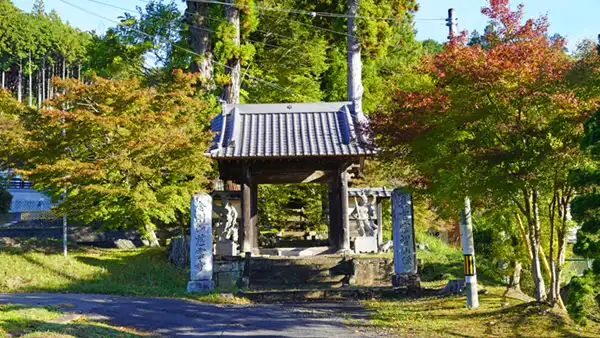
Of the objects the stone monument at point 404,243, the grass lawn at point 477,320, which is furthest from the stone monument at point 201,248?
the stone monument at point 404,243

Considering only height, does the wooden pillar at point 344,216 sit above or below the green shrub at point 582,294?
above

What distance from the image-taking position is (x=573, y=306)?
714 cm

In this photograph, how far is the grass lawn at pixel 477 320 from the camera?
8664 mm

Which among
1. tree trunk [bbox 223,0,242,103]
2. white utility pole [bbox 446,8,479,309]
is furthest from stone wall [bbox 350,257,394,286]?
tree trunk [bbox 223,0,242,103]

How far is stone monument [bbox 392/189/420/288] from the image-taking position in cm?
1398

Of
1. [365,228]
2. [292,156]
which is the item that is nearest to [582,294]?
[292,156]

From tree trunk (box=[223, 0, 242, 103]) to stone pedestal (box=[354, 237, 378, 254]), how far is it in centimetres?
753

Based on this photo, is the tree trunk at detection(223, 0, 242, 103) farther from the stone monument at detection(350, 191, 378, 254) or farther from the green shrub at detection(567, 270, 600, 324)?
the green shrub at detection(567, 270, 600, 324)

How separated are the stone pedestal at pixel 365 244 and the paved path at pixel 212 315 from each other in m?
6.97

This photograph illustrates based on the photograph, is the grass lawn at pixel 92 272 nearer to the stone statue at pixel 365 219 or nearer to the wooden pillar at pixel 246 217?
the wooden pillar at pixel 246 217

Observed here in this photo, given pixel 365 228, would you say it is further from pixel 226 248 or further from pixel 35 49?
pixel 35 49

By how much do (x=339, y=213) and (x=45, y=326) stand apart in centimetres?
997

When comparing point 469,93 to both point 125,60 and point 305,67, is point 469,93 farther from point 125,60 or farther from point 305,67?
point 305,67

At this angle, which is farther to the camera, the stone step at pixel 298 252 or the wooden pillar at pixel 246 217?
the stone step at pixel 298 252
